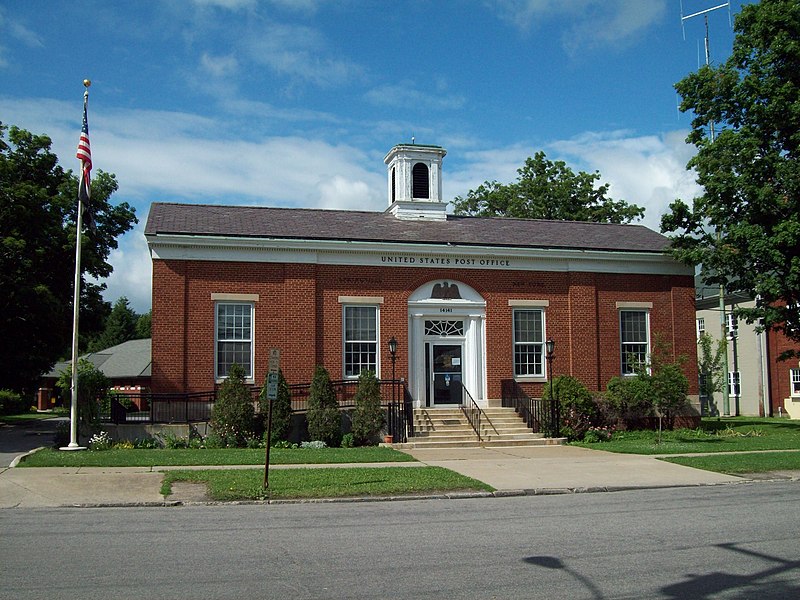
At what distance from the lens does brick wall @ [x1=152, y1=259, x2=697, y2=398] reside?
22688mm

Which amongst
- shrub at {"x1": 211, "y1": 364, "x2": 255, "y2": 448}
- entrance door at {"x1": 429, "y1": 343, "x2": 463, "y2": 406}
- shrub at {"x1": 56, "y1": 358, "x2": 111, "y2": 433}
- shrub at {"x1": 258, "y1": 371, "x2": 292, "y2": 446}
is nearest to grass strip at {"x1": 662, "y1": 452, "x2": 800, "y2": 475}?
entrance door at {"x1": 429, "y1": 343, "x2": 463, "y2": 406}

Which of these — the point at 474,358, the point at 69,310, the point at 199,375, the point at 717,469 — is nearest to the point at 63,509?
the point at 199,375

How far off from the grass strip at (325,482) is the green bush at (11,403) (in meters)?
31.9

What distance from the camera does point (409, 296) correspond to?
24.5 metres

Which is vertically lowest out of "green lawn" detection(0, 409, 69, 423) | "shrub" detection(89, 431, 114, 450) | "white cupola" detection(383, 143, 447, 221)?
"green lawn" detection(0, 409, 69, 423)

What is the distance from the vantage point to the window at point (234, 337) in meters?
23.1

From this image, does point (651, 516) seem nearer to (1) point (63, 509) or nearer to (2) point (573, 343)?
(1) point (63, 509)

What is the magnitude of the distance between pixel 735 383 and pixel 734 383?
391mm

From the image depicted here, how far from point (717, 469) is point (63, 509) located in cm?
1249

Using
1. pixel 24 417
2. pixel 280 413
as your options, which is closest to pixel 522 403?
pixel 280 413

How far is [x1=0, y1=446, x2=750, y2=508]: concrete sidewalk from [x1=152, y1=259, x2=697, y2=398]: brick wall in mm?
5474

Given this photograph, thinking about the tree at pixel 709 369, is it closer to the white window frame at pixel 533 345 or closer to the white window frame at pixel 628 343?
the white window frame at pixel 628 343

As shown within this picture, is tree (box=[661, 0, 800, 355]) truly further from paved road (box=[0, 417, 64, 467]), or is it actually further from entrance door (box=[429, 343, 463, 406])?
paved road (box=[0, 417, 64, 467])

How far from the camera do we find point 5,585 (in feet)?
23.9
